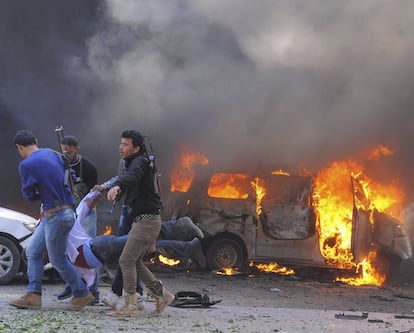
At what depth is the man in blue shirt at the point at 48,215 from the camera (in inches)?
223

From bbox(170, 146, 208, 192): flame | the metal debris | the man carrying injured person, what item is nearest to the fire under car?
bbox(170, 146, 208, 192): flame

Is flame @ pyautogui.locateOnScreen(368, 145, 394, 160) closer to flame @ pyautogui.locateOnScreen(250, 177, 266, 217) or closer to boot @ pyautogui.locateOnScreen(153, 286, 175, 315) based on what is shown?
flame @ pyautogui.locateOnScreen(250, 177, 266, 217)

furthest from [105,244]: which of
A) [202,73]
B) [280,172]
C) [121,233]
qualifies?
[202,73]

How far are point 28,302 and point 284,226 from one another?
221 inches

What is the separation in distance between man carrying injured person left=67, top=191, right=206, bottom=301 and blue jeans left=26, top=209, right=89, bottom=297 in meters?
0.19

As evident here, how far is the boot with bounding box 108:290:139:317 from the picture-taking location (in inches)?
224

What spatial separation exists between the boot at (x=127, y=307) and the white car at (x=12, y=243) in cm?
260

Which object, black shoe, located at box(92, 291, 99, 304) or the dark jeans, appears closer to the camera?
the dark jeans

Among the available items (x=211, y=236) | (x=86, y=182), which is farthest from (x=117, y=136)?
(x=86, y=182)

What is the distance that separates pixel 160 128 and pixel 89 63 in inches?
72.7

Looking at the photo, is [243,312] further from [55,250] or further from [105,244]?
[55,250]

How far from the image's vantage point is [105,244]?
5.95 m

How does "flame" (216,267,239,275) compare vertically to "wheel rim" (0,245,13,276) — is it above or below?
below

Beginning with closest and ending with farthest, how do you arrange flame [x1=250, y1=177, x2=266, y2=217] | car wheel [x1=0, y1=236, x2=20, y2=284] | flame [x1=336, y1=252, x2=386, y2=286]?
car wheel [x1=0, y1=236, x2=20, y2=284], flame [x1=250, y1=177, x2=266, y2=217], flame [x1=336, y1=252, x2=386, y2=286]
